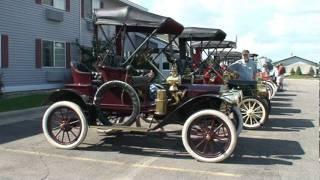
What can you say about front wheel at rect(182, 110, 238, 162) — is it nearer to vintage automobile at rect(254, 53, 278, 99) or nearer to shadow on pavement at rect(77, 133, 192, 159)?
shadow on pavement at rect(77, 133, 192, 159)

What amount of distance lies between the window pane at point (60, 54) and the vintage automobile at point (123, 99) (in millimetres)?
13587

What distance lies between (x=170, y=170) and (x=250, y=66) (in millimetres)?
6644

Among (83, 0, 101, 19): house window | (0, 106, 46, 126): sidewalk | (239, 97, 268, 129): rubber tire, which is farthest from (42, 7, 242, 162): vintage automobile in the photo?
(83, 0, 101, 19): house window

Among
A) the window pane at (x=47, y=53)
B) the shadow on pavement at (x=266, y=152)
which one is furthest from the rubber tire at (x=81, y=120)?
the window pane at (x=47, y=53)

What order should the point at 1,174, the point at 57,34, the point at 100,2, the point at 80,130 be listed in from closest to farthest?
the point at 1,174, the point at 80,130, the point at 57,34, the point at 100,2

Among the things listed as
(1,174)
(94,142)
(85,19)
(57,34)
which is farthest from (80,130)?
(85,19)

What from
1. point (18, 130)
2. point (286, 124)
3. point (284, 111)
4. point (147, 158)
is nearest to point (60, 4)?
point (284, 111)

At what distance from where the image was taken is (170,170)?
719 cm

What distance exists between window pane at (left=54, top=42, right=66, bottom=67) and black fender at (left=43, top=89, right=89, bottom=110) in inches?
538

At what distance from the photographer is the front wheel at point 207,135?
7.71 metres

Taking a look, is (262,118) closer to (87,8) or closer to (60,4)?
(60,4)

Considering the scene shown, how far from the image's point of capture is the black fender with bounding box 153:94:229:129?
8.16 meters

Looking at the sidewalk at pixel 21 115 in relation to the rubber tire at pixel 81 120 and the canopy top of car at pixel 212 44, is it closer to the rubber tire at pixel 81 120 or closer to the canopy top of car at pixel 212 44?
the rubber tire at pixel 81 120

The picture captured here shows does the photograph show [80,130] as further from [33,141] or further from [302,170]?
[302,170]
